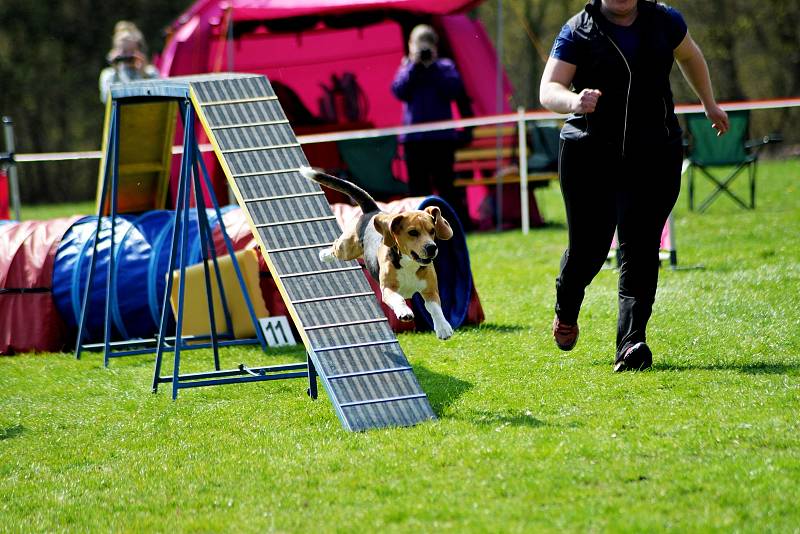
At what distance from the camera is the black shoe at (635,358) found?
588 centimetres

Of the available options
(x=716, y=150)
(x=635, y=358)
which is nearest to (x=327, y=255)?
(x=635, y=358)

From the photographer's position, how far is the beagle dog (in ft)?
16.0

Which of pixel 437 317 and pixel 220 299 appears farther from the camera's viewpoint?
pixel 220 299

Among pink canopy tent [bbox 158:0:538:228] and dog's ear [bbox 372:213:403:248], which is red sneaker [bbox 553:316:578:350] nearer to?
dog's ear [bbox 372:213:403:248]

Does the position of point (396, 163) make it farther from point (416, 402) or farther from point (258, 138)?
point (416, 402)

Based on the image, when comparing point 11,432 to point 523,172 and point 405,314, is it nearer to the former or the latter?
point 405,314

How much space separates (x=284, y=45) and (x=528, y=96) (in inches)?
424

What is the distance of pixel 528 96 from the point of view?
2530 cm

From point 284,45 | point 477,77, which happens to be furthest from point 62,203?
point 477,77

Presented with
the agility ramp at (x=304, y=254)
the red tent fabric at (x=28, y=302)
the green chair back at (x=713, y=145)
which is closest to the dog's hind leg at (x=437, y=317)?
the agility ramp at (x=304, y=254)

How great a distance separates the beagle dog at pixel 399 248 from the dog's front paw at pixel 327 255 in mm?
133

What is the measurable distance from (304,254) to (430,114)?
7.13 meters

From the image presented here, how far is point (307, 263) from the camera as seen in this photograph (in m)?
5.79

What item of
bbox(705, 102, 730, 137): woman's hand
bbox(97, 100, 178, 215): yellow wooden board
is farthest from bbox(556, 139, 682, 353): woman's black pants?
bbox(97, 100, 178, 215): yellow wooden board
